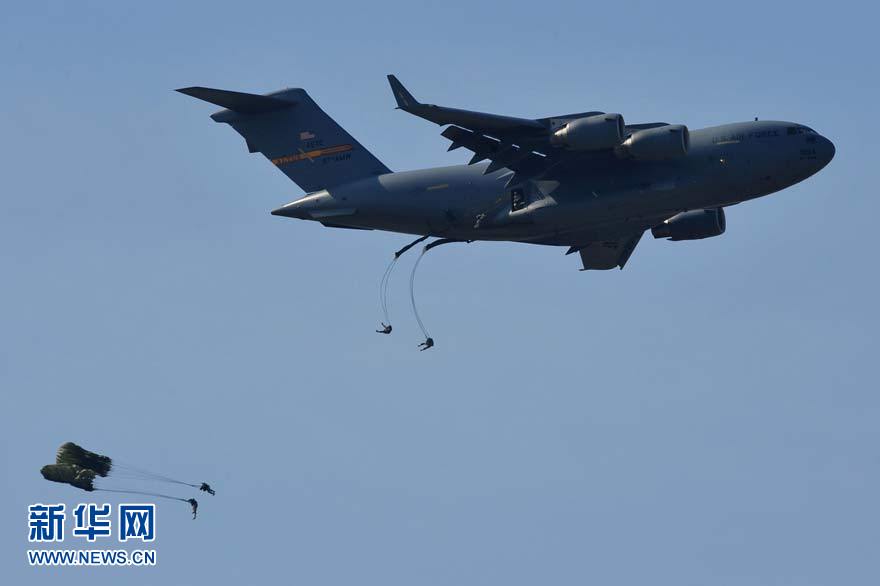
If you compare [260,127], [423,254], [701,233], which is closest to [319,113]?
[260,127]

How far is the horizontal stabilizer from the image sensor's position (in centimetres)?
3319

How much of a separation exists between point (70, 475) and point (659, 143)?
45.5 feet

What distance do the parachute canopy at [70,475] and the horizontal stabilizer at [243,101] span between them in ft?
28.9

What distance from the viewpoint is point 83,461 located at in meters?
29.9

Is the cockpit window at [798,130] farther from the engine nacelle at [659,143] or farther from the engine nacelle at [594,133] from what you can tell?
the engine nacelle at [594,133]

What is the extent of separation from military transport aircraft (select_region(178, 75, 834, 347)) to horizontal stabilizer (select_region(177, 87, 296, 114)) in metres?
0.04

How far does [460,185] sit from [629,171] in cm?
390

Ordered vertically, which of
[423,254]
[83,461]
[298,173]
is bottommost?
[83,461]

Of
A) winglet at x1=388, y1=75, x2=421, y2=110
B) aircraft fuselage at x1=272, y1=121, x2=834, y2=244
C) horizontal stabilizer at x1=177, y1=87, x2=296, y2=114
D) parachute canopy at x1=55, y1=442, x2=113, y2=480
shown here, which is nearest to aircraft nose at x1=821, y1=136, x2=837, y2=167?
aircraft fuselage at x1=272, y1=121, x2=834, y2=244

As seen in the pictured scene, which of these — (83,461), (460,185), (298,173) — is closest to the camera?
(83,461)

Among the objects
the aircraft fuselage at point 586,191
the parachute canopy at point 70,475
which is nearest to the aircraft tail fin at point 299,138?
the aircraft fuselage at point 586,191

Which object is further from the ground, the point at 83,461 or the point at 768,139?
the point at 768,139

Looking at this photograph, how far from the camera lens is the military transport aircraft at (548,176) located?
1180 inches

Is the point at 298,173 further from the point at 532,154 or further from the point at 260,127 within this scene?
the point at 532,154
